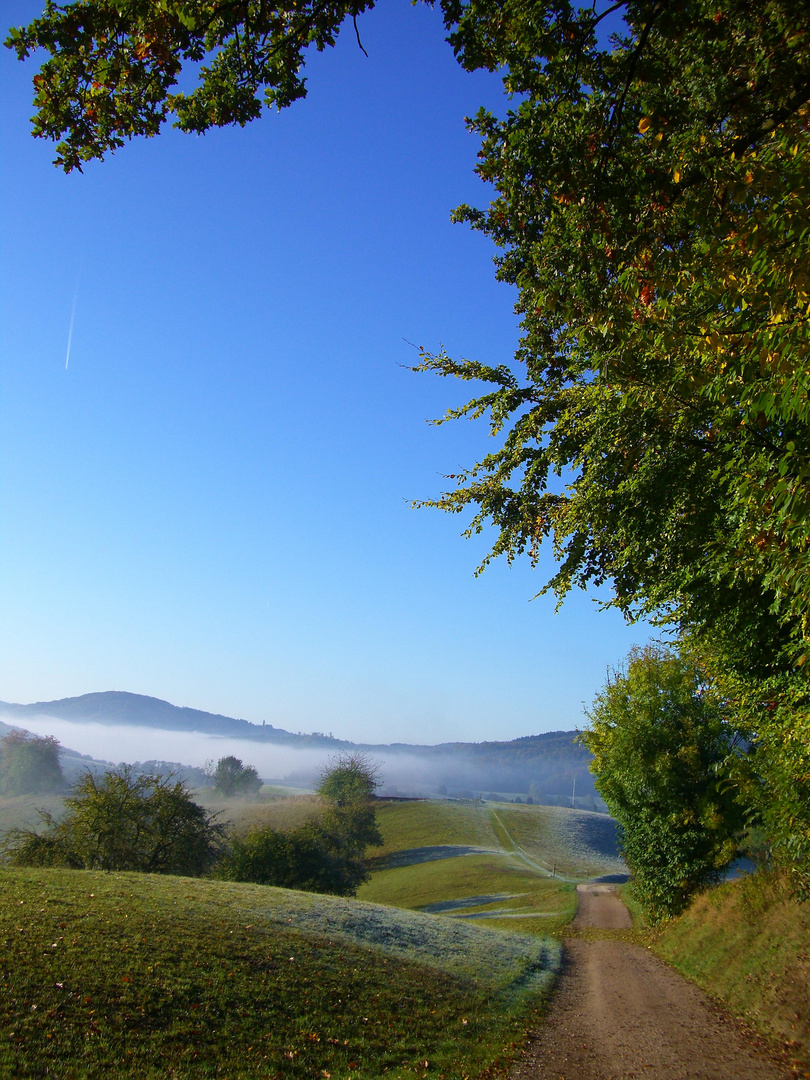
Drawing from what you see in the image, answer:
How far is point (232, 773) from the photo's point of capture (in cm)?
15188

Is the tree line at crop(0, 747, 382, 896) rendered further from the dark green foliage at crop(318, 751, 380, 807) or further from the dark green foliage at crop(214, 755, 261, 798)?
the dark green foliage at crop(214, 755, 261, 798)

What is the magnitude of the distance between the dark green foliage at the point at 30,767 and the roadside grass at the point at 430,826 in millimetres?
97858

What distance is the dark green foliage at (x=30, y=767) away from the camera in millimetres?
144375

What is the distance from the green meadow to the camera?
27.9 feet

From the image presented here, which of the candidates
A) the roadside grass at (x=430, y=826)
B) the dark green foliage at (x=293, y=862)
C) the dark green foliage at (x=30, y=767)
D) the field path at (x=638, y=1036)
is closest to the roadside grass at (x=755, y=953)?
the field path at (x=638, y=1036)

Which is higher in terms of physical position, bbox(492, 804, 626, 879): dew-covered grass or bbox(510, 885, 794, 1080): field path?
bbox(510, 885, 794, 1080): field path

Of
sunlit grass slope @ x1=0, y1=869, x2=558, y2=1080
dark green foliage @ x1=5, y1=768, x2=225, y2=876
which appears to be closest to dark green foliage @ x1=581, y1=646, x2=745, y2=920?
sunlit grass slope @ x1=0, y1=869, x2=558, y2=1080

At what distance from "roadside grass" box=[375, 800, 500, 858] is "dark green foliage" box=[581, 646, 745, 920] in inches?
2460

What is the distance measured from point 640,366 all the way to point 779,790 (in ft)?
34.8

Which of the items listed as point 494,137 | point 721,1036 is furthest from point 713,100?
point 721,1036

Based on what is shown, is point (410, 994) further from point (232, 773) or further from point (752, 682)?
point (232, 773)

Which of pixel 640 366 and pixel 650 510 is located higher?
pixel 640 366

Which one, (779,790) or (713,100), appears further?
(779,790)

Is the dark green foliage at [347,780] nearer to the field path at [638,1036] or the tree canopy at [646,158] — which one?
the field path at [638,1036]
